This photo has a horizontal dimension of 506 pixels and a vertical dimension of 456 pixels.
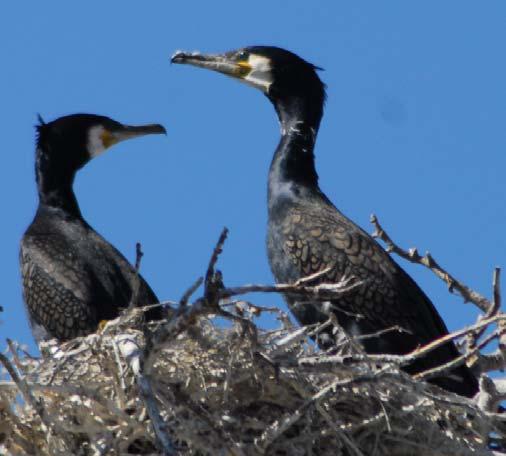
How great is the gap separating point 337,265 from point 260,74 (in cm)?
161

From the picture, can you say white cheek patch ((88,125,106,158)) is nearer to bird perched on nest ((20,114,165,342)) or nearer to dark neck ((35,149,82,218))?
bird perched on nest ((20,114,165,342))

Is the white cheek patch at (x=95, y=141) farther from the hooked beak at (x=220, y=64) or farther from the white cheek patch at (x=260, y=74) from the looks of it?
the white cheek patch at (x=260, y=74)

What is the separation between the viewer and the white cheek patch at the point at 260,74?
9281mm

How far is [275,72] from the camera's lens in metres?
9.27

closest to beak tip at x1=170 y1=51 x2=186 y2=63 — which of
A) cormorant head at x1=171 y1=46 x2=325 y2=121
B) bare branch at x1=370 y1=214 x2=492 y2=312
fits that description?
cormorant head at x1=171 y1=46 x2=325 y2=121

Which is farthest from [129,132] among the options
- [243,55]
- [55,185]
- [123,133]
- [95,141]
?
[243,55]

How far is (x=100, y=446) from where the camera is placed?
20.9ft

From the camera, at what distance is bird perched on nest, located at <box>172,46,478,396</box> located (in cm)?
800

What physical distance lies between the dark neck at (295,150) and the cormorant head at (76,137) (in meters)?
0.71

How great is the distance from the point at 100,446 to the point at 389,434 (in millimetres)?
1228

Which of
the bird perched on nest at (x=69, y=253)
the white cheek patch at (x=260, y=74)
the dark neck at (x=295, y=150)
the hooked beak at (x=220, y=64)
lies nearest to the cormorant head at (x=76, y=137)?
the bird perched on nest at (x=69, y=253)

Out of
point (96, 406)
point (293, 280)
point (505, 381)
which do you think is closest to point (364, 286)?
point (293, 280)

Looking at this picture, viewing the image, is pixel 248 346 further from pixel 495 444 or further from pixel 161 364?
pixel 495 444

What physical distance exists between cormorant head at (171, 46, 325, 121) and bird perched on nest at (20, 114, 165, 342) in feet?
1.66
